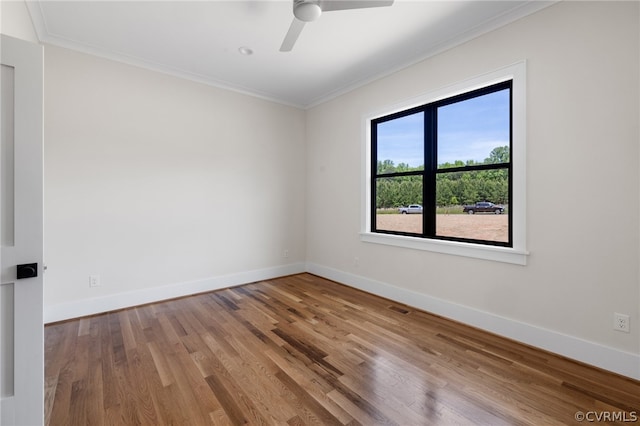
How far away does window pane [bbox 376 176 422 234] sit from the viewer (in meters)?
3.41

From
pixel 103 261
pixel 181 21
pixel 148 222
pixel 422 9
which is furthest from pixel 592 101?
pixel 103 261

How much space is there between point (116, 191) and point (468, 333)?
4015mm

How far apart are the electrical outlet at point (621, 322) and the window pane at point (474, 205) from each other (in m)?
0.89

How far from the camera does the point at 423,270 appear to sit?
3189 millimetres

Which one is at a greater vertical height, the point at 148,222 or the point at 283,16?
the point at 283,16

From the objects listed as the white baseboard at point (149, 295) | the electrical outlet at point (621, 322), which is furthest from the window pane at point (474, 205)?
the white baseboard at point (149, 295)

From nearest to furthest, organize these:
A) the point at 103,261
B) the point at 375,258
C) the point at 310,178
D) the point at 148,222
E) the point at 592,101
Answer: the point at 592,101 < the point at 103,261 < the point at 148,222 < the point at 375,258 < the point at 310,178

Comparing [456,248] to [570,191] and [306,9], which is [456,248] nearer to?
[570,191]

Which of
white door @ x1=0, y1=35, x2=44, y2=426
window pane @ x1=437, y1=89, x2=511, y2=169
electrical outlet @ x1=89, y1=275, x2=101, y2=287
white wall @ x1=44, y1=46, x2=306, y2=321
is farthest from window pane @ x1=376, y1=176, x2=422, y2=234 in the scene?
electrical outlet @ x1=89, y1=275, x2=101, y2=287

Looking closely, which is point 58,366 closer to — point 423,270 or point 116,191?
point 116,191

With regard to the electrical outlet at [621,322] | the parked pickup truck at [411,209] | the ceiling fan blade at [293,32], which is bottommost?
the electrical outlet at [621,322]

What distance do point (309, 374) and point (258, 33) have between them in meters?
3.09

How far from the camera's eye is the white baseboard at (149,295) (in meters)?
2.90

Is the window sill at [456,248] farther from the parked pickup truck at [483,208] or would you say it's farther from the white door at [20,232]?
the white door at [20,232]
